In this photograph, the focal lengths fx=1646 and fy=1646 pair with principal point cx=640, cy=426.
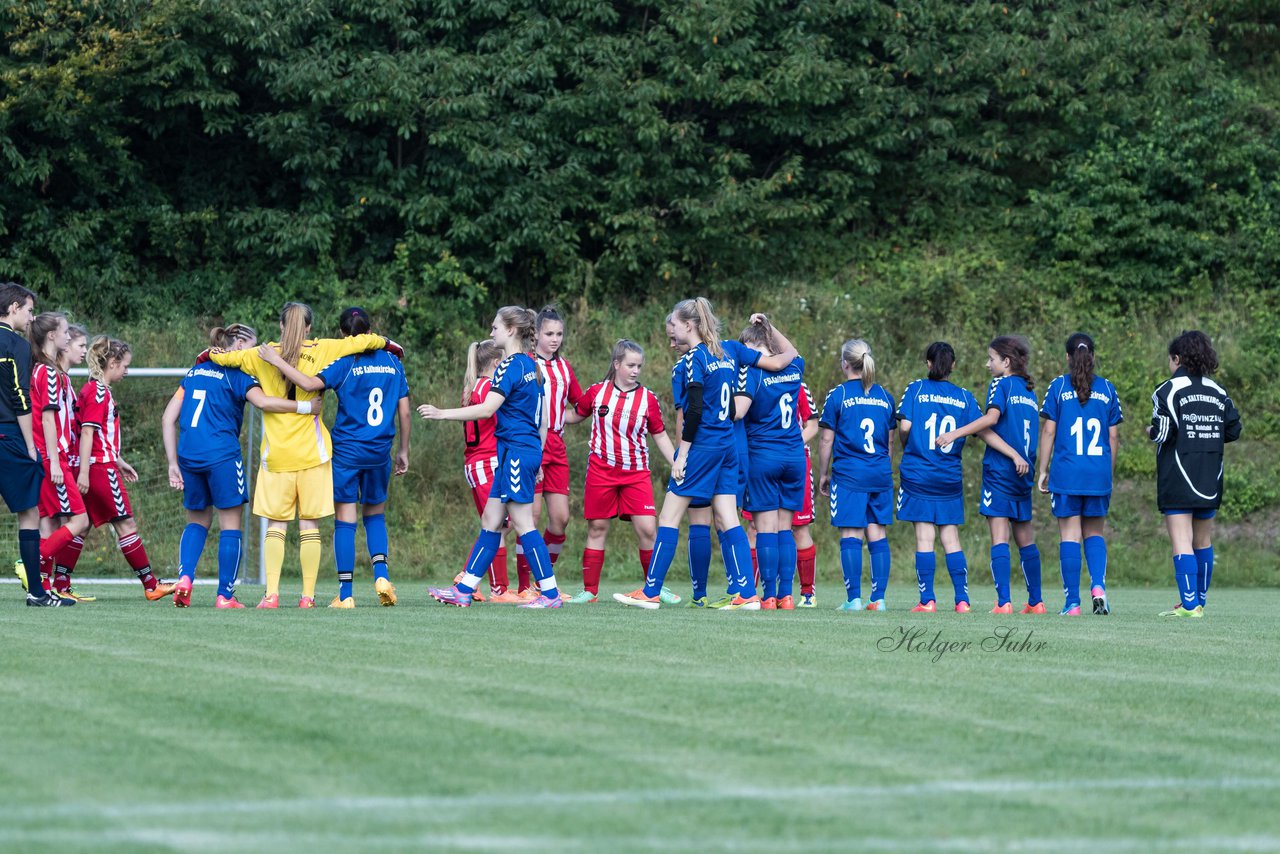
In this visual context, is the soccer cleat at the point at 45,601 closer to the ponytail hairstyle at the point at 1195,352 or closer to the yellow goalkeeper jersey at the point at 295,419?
the yellow goalkeeper jersey at the point at 295,419

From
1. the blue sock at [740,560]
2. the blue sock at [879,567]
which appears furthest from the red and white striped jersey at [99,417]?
the blue sock at [879,567]

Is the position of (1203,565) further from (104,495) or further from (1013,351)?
(104,495)

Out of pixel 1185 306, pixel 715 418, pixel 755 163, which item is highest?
pixel 755 163

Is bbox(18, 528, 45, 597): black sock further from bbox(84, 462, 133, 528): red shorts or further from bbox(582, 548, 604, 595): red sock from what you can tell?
bbox(582, 548, 604, 595): red sock

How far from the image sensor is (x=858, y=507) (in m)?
12.4

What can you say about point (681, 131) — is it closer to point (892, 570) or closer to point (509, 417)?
point (892, 570)

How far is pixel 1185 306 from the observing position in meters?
24.5

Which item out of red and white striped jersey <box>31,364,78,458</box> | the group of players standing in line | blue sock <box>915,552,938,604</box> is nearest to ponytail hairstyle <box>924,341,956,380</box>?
the group of players standing in line

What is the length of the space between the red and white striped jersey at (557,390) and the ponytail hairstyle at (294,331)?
237 centimetres

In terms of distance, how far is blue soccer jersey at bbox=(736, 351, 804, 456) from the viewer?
11734 mm

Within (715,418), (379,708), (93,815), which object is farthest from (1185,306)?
(93,815)

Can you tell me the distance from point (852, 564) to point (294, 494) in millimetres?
4098

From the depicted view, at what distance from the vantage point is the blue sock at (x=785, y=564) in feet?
39.0

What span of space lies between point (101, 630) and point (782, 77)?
58.4 feet
